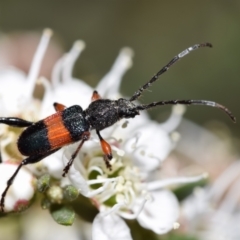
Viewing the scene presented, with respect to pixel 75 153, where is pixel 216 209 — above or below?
below

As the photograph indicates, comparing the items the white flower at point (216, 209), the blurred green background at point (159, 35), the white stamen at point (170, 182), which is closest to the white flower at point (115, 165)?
the white stamen at point (170, 182)

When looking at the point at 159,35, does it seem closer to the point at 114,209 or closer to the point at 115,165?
the point at 115,165

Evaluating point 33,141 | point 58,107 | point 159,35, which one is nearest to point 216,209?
point 58,107

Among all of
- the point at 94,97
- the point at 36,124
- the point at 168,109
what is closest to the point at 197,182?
the point at 94,97

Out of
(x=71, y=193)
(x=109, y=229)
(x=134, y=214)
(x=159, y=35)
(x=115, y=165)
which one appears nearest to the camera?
(x=71, y=193)

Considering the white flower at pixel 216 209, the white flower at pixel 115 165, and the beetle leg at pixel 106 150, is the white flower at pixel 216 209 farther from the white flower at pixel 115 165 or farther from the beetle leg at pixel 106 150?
the beetle leg at pixel 106 150
